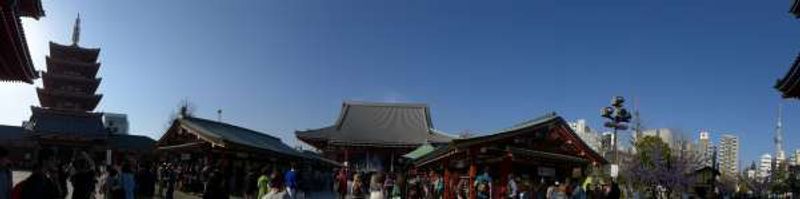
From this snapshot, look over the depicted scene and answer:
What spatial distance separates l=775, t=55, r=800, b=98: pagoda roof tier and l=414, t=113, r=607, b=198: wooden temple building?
826 cm

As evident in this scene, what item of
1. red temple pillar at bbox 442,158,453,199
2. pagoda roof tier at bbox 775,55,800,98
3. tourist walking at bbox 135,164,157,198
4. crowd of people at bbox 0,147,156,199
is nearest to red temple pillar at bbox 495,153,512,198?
red temple pillar at bbox 442,158,453,199

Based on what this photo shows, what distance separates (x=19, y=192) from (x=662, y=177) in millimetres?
55635

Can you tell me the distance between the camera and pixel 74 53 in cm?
7050

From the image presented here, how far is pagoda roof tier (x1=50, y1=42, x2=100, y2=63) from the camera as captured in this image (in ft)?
228

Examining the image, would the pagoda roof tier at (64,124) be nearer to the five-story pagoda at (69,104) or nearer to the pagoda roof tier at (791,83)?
the five-story pagoda at (69,104)

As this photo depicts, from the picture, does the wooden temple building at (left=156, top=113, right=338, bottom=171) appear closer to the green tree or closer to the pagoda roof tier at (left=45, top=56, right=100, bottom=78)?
the green tree

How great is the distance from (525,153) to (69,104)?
174 ft

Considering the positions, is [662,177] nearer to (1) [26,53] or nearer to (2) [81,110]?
(2) [81,110]

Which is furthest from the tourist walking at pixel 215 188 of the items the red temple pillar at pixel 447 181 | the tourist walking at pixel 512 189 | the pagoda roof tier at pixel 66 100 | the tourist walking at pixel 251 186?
the pagoda roof tier at pixel 66 100

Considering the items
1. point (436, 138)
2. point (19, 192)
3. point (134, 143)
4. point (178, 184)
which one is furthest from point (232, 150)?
point (134, 143)

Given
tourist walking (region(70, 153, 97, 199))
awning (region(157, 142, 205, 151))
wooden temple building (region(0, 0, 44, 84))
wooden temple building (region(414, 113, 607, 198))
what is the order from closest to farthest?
1. wooden temple building (region(0, 0, 44, 84))
2. tourist walking (region(70, 153, 97, 199))
3. wooden temple building (region(414, 113, 607, 198))
4. awning (region(157, 142, 205, 151))

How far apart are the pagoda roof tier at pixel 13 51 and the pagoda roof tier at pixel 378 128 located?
133 feet

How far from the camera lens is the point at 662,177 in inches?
2387

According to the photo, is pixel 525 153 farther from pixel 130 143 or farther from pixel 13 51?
pixel 130 143
